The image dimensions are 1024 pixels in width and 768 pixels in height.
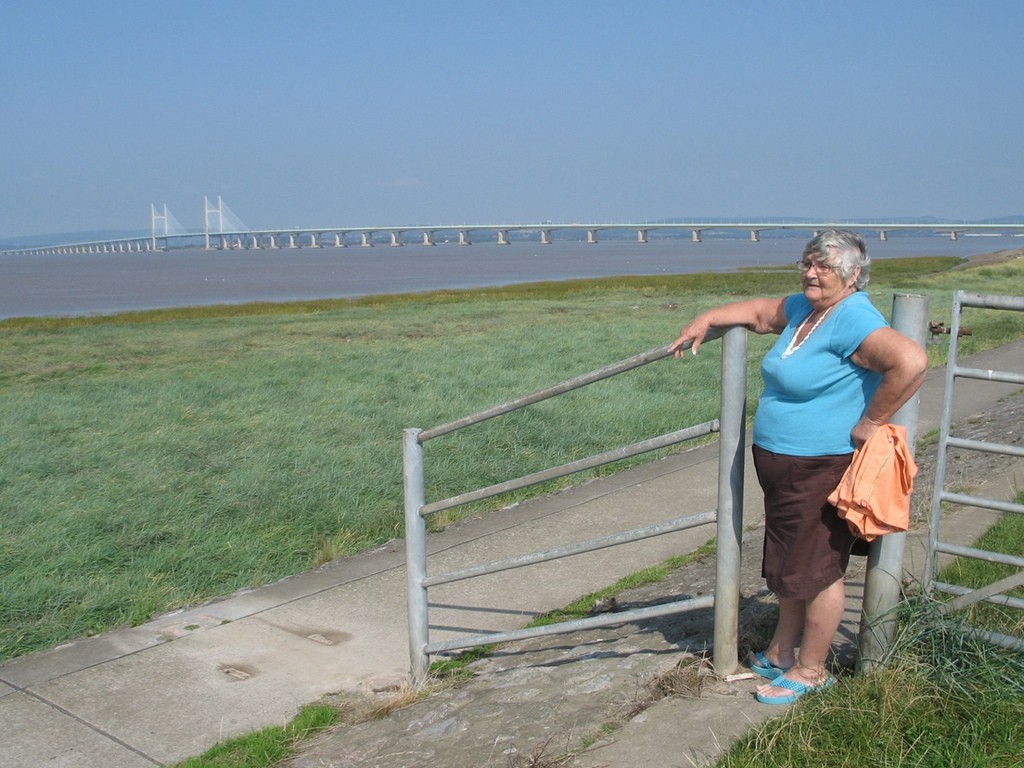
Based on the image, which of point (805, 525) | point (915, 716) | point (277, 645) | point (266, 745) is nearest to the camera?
point (915, 716)

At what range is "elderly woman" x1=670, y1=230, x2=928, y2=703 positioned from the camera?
3055mm

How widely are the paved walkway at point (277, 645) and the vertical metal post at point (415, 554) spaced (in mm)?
169

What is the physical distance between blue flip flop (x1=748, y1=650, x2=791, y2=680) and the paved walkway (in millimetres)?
1472

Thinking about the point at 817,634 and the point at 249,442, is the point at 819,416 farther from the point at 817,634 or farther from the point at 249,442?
the point at 249,442

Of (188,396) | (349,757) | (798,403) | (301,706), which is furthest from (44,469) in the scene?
(798,403)

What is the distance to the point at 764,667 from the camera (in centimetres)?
355

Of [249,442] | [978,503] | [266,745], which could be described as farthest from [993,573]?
[249,442]

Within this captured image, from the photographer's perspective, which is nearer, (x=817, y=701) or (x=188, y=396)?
(x=817, y=701)

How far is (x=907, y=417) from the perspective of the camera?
3.19 metres

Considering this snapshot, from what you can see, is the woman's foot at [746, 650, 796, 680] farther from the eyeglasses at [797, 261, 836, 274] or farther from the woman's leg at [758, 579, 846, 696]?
the eyeglasses at [797, 261, 836, 274]

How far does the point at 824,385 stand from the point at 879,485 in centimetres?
33

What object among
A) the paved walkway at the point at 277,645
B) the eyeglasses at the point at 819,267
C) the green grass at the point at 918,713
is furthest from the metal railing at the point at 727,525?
the paved walkway at the point at 277,645

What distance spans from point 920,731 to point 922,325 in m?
1.18

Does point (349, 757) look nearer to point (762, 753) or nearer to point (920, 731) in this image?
point (762, 753)
